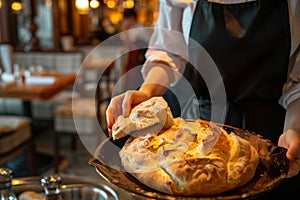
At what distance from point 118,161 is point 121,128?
0.26 feet

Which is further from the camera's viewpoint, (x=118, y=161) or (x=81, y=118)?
(x=81, y=118)

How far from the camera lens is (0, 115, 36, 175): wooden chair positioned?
8.39 feet

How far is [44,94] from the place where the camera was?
9.24 ft

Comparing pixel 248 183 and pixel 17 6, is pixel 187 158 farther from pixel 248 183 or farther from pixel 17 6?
pixel 17 6

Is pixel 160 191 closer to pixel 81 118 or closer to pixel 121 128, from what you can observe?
pixel 121 128

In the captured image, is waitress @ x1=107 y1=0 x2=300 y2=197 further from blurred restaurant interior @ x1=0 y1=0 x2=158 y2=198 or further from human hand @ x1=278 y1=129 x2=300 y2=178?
blurred restaurant interior @ x1=0 y1=0 x2=158 y2=198

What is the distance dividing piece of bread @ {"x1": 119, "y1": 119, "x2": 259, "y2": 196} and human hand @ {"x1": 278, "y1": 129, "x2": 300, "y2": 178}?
0.45 feet

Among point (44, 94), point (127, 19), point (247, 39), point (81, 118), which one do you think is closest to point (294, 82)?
point (247, 39)

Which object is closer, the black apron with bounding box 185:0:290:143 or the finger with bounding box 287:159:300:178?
the finger with bounding box 287:159:300:178

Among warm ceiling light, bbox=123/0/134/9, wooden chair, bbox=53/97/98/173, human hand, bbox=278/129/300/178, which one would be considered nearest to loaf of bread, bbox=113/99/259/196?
human hand, bbox=278/129/300/178

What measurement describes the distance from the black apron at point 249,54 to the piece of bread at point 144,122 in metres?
0.41

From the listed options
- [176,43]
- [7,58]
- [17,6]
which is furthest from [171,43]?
[17,6]

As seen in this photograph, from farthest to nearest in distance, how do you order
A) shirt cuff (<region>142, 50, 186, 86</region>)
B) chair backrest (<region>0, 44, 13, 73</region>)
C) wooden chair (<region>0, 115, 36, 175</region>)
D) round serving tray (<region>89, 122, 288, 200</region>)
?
chair backrest (<region>0, 44, 13, 73</region>)
wooden chair (<region>0, 115, 36, 175</region>)
shirt cuff (<region>142, 50, 186, 86</region>)
round serving tray (<region>89, 122, 288, 200</region>)

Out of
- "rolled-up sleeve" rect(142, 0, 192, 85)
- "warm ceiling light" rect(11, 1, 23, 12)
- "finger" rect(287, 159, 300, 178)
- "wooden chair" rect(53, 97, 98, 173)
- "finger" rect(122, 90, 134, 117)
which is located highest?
"rolled-up sleeve" rect(142, 0, 192, 85)
